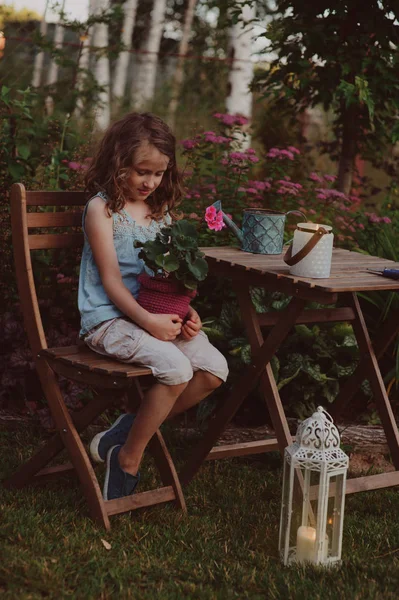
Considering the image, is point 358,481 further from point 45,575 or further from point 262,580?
point 45,575

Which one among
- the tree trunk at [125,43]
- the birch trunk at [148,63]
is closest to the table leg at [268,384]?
the tree trunk at [125,43]

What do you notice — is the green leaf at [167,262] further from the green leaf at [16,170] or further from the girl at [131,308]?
the green leaf at [16,170]

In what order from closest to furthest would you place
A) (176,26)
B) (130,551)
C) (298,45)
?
1. (130,551)
2. (298,45)
3. (176,26)

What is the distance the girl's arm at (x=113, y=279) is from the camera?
9.64ft

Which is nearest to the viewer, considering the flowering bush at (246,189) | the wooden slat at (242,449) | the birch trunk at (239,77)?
the wooden slat at (242,449)

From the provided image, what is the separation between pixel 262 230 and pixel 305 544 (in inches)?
45.2

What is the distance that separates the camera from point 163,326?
2.94 m

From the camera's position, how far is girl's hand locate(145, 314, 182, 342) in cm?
293

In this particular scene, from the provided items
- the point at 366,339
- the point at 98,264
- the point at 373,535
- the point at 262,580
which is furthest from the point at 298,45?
the point at 262,580

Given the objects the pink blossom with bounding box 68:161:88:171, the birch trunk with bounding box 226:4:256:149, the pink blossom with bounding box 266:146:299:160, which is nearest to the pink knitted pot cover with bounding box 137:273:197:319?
the pink blossom with bounding box 68:161:88:171

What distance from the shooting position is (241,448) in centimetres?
351

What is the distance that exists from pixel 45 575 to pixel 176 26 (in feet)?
46.7

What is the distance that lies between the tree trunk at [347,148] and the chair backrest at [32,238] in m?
2.73

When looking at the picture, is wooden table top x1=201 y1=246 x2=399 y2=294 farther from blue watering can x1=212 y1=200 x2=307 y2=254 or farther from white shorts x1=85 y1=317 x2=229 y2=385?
white shorts x1=85 y1=317 x2=229 y2=385
